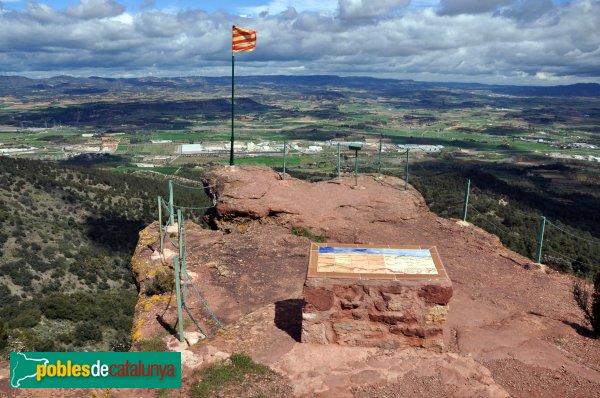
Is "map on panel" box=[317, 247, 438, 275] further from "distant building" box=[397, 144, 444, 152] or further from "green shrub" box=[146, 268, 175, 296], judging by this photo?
"distant building" box=[397, 144, 444, 152]

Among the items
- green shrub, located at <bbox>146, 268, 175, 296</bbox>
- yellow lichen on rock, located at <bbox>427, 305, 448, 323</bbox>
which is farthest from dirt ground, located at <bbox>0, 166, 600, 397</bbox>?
yellow lichen on rock, located at <bbox>427, 305, 448, 323</bbox>

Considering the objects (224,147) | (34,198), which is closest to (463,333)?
(34,198)

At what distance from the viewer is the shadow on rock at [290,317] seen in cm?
999

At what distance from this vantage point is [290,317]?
1066cm

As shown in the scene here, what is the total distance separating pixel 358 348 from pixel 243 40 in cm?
1539

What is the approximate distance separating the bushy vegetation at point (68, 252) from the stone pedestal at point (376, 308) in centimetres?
511

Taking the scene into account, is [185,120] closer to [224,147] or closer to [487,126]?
[224,147]

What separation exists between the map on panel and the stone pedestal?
0.12m

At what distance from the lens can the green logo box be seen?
25.9ft

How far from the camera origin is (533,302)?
12.9m

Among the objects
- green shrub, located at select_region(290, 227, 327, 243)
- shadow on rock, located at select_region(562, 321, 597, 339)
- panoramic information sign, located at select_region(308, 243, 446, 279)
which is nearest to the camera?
panoramic information sign, located at select_region(308, 243, 446, 279)

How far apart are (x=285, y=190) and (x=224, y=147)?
9127 cm

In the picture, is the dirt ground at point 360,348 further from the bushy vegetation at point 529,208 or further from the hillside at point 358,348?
the bushy vegetation at point 529,208

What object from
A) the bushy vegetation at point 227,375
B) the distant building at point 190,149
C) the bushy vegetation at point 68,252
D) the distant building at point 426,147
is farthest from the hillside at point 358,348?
the distant building at point 426,147
